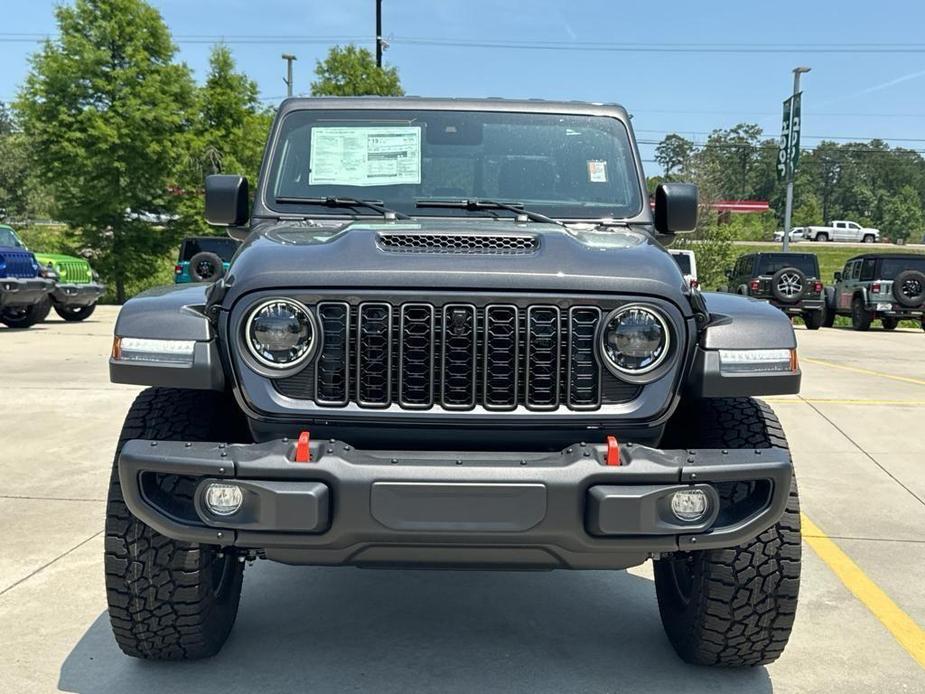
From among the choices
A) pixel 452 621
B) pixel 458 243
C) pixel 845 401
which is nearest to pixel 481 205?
pixel 458 243

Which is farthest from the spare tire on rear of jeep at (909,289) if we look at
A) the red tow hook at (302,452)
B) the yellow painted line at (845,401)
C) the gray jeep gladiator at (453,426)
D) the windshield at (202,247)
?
the red tow hook at (302,452)

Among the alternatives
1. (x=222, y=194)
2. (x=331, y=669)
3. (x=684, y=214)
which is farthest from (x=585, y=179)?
(x=331, y=669)

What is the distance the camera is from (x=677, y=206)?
13.1ft

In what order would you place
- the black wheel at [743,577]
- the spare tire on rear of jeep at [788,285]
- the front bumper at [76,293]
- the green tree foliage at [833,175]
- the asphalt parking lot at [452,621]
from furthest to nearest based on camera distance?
the green tree foliage at [833,175]
the spare tire on rear of jeep at [788,285]
the front bumper at [76,293]
the asphalt parking lot at [452,621]
the black wheel at [743,577]

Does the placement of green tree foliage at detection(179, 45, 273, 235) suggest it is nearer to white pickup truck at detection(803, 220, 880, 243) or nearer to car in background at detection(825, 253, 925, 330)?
car in background at detection(825, 253, 925, 330)

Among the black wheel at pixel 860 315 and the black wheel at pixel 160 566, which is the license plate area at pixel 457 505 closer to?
the black wheel at pixel 160 566

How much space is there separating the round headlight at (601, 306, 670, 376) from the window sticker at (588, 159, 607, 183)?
4.46 ft

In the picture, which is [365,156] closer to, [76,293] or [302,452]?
[302,452]

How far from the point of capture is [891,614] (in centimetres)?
387

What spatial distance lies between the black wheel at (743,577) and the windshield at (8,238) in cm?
1543

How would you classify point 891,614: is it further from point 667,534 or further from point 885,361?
point 885,361

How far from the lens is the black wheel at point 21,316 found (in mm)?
16825

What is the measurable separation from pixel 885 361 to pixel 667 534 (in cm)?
1333

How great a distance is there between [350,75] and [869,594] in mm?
25485
